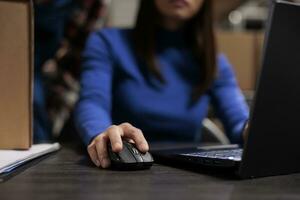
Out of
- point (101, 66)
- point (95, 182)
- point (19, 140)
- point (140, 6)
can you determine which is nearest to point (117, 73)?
point (101, 66)

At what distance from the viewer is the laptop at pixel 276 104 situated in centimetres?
53

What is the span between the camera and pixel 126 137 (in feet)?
2.43

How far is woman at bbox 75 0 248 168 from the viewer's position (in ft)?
4.00

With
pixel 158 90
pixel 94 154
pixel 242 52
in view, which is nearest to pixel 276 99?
pixel 94 154

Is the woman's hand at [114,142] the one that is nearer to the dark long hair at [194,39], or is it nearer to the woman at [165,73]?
the woman at [165,73]

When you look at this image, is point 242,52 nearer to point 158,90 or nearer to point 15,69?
point 158,90

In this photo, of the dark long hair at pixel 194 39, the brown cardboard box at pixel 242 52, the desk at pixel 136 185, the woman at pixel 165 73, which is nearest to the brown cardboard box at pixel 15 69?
the desk at pixel 136 185

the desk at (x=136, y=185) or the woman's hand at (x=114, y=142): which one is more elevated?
the woman's hand at (x=114, y=142)

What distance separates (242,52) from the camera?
84.3 inches

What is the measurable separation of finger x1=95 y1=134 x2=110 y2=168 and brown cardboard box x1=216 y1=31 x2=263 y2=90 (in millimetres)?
1498

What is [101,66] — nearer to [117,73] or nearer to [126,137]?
[117,73]

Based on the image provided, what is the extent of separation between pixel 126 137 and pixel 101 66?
18.5 inches

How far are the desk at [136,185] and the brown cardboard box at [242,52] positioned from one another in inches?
59.2

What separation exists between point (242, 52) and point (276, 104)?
1.62 meters
